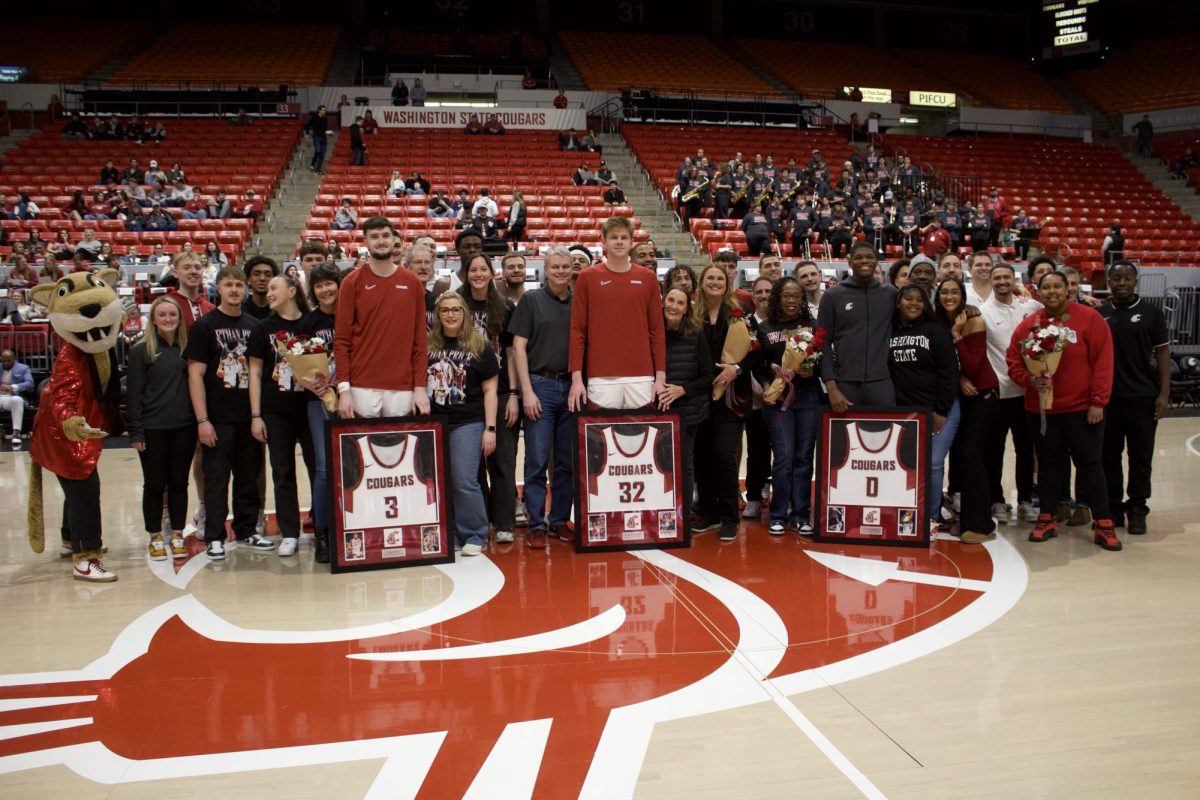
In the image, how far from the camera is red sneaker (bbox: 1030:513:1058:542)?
17.7ft

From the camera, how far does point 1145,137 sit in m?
25.0

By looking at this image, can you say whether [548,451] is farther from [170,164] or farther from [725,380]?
[170,164]

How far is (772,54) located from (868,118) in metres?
5.32

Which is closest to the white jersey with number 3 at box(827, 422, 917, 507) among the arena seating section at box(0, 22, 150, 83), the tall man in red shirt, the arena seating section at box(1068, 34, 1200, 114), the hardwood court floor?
the hardwood court floor

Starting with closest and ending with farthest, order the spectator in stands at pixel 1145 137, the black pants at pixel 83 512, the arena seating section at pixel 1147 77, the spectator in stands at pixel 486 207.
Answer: the black pants at pixel 83 512, the spectator in stands at pixel 486 207, the spectator in stands at pixel 1145 137, the arena seating section at pixel 1147 77

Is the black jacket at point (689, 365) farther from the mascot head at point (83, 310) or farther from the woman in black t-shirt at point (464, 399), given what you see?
the mascot head at point (83, 310)

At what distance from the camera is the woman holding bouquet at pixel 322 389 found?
5035 mm

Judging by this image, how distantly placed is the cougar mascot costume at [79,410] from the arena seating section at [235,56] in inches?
794

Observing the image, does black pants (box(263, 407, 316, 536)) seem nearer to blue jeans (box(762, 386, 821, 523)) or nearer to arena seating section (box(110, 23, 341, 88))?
blue jeans (box(762, 386, 821, 523))

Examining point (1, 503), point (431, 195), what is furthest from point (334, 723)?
point (431, 195)

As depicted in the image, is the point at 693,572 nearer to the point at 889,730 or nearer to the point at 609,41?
the point at 889,730

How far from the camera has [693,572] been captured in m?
4.81

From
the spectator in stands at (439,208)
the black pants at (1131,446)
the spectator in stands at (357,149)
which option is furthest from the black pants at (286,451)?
the spectator in stands at (357,149)

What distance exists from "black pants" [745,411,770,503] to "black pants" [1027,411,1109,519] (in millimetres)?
1641
